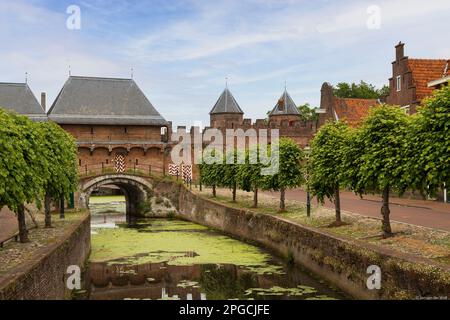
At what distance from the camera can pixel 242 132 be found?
49.2 meters

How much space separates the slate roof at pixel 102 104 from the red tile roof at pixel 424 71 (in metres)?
21.3

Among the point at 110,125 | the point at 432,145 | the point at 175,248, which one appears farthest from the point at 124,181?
the point at 432,145

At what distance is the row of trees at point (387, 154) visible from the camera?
37.9ft

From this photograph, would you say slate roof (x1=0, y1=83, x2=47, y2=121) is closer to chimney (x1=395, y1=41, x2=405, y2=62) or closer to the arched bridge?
the arched bridge

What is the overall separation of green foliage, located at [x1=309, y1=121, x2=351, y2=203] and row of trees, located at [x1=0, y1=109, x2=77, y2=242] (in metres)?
8.73

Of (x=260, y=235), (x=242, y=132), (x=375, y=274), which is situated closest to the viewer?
(x=375, y=274)

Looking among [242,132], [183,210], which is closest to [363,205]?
[183,210]

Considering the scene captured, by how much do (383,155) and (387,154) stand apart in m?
0.20

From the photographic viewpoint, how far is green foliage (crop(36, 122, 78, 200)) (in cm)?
1753

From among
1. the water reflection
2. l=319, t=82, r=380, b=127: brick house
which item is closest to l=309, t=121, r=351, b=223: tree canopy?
the water reflection

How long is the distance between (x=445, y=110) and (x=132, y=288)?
10.3 metres

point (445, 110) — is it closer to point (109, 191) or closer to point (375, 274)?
point (375, 274)

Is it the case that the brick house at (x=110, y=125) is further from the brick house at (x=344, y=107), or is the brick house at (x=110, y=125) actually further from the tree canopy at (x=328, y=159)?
the tree canopy at (x=328, y=159)

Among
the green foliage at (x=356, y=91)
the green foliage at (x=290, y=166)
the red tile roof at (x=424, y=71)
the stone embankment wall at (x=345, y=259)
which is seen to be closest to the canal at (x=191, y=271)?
the stone embankment wall at (x=345, y=259)
